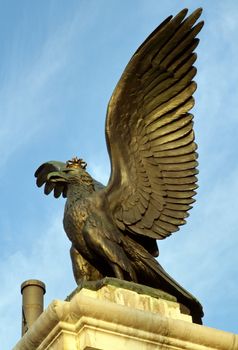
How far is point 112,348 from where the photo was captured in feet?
30.7

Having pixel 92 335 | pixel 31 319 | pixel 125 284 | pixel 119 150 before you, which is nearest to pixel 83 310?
pixel 92 335

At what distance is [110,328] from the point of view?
31.0 ft

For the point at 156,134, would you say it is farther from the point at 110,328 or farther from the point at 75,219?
the point at 110,328

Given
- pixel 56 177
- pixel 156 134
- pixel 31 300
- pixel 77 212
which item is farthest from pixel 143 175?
pixel 31 300

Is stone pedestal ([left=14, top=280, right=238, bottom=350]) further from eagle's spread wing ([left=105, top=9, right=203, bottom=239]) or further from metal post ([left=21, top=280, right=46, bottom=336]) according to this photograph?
metal post ([left=21, top=280, right=46, bottom=336])

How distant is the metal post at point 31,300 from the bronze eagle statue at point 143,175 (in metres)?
2.28

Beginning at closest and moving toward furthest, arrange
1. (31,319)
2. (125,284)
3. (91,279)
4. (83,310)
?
(83,310) → (125,284) → (91,279) → (31,319)

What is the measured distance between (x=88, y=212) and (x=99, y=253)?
604mm

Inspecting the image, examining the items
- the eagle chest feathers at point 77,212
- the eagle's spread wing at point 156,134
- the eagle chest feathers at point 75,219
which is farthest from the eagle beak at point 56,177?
the eagle's spread wing at point 156,134

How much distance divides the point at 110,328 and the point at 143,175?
2.68 meters

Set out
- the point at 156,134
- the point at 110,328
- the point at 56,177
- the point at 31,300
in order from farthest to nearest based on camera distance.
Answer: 1. the point at 31,300
2. the point at 56,177
3. the point at 156,134
4. the point at 110,328

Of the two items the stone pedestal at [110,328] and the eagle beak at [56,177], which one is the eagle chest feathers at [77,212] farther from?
the stone pedestal at [110,328]

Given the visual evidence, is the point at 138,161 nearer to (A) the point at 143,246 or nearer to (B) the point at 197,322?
(A) the point at 143,246

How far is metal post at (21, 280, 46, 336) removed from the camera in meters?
13.7
